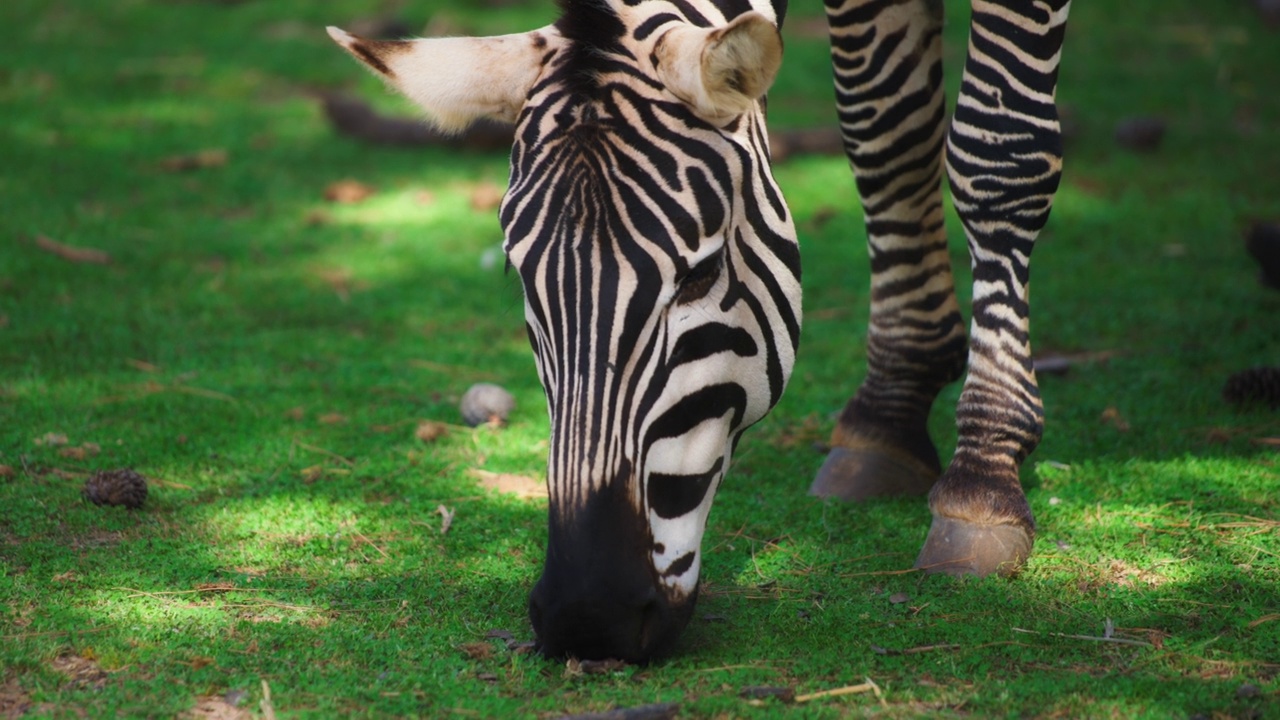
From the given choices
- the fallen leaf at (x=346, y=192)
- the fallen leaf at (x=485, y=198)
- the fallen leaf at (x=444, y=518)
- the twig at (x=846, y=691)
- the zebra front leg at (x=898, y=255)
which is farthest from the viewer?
the fallen leaf at (x=346, y=192)

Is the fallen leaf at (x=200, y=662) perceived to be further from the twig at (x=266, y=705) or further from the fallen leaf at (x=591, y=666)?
the fallen leaf at (x=591, y=666)

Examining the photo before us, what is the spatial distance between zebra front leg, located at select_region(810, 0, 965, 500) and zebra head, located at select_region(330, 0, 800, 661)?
1245 millimetres

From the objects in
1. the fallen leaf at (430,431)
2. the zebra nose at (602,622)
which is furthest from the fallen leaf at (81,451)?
the zebra nose at (602,622)

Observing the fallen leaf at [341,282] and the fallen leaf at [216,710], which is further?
the fallen leaf at [341,282]

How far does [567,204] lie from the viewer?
2658 mm

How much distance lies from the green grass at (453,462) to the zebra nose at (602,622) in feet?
Answer: 0.27

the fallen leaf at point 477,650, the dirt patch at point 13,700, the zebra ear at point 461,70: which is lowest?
the dirt patch at point 13,700

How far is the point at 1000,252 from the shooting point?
3.46m

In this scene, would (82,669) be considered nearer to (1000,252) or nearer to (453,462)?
(453,462)

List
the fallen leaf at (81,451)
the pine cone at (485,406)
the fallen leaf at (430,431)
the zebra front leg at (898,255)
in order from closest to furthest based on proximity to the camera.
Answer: the zebra front leg at (898,255), the fallen leaf at (81,451), the fallen leaf at (430,431), the pine cone at (485,406)

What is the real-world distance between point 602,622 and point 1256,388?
310 cm

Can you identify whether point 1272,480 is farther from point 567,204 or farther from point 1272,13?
point 1272,13

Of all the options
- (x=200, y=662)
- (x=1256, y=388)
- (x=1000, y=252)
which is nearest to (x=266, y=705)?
(x=200, y=662)

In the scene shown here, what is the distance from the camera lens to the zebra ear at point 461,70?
289cm
